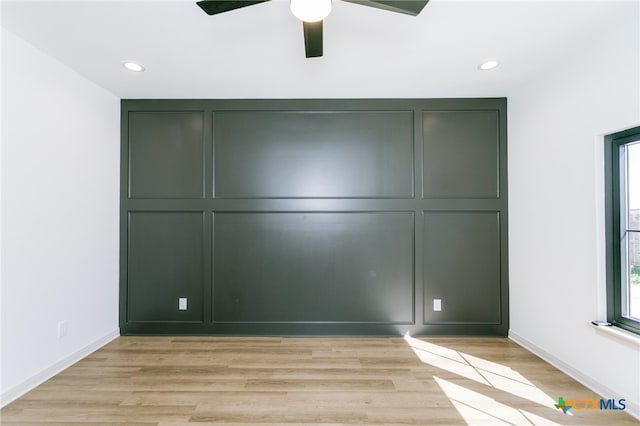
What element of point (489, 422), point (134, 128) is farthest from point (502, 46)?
point (134, 128)

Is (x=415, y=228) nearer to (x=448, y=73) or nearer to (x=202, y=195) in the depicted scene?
(x=448, y=73)

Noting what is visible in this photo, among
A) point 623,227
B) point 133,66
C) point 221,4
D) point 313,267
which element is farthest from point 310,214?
point 623,227

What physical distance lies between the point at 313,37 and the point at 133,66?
170 centimetres

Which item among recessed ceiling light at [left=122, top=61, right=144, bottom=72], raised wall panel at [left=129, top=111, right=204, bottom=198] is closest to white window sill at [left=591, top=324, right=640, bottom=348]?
raised wall panel at [left=129, top=111, right=204, bottom=198]

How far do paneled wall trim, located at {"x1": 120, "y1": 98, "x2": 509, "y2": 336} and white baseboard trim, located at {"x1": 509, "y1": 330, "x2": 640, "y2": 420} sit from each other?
0.46 m

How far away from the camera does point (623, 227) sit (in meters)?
2.20

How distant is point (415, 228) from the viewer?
132 inches

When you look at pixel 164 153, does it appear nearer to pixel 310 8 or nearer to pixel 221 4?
pixel 221 4

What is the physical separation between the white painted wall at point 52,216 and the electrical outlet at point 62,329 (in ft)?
0.11

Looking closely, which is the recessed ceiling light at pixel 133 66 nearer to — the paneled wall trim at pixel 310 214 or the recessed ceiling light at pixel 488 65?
the paneled wall trim at pixel 310 214

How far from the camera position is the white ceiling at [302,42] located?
1.96 m

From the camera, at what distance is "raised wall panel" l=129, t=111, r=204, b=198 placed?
133 inches

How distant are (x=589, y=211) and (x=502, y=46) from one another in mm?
1322

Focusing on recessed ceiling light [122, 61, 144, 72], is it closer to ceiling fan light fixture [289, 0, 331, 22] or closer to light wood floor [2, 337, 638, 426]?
ceiling fan light fixture [289, 0, 331, 22]
